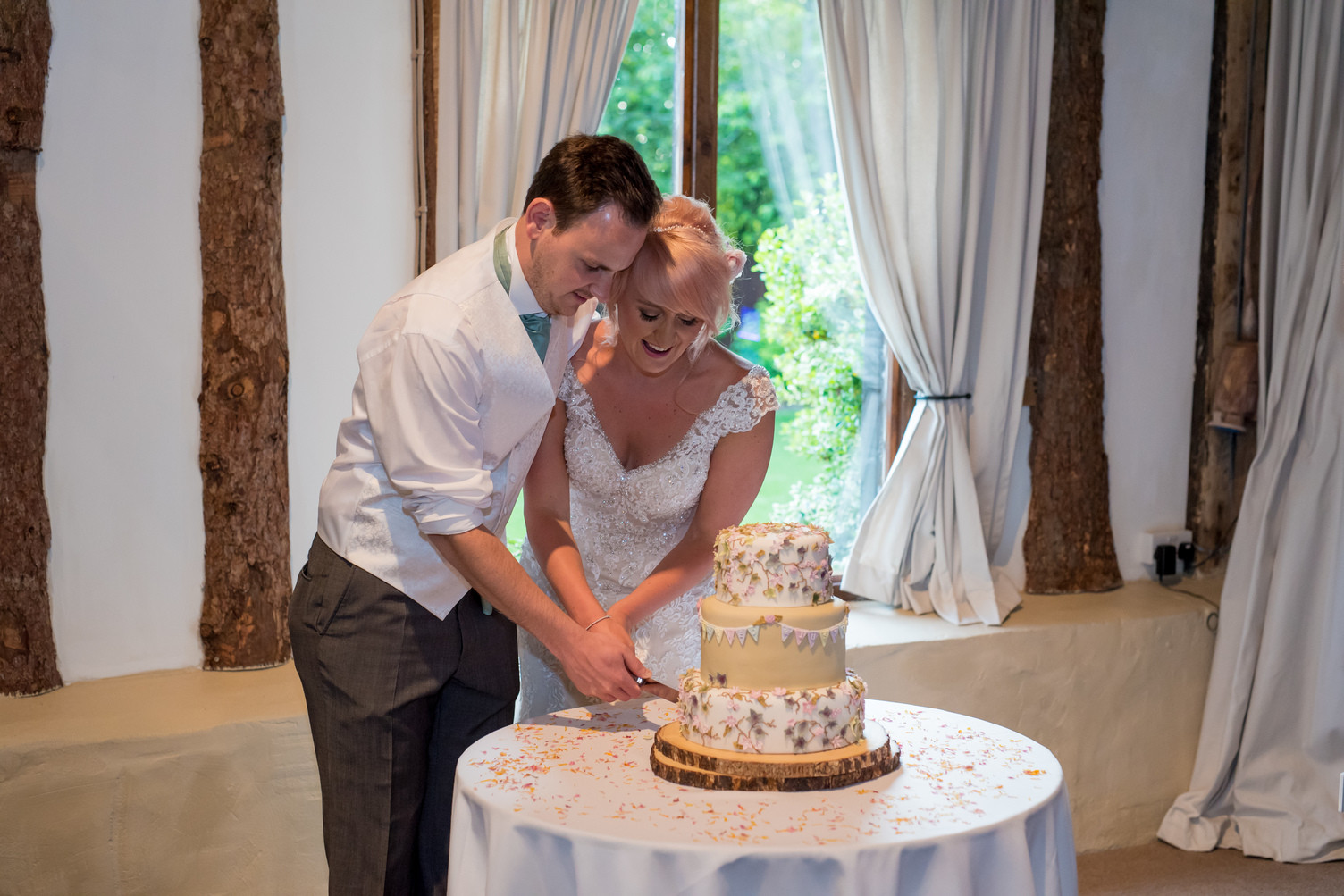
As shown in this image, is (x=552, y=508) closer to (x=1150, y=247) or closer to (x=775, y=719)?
(x=775, y=719)

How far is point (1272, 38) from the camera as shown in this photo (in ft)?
12.0

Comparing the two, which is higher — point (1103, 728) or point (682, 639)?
point (682, 639)

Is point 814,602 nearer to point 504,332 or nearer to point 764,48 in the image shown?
point 504,332

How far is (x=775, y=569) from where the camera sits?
168 centimetres

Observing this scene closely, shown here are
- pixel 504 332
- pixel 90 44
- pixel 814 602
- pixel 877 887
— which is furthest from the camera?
pixel 90 44

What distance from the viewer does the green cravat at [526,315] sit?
188cm

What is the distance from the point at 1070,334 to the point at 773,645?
2560 millimetres

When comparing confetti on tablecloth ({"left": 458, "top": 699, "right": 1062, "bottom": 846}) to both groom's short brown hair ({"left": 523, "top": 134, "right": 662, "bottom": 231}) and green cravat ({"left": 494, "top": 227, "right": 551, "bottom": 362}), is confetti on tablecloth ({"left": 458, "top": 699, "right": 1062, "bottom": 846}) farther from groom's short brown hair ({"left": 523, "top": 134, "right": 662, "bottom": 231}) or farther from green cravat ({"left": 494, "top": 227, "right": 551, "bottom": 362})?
groom's short brown hair ({"left": 523, "top": 134, "right": 662, "bottom": 231})

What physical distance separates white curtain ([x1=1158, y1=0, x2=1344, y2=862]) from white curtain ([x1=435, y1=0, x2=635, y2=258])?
7.19 ft

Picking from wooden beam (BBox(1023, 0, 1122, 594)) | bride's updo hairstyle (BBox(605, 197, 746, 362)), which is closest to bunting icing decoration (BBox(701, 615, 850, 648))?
bride's updo hairstyle (BBox(605, 197, 746, 362))

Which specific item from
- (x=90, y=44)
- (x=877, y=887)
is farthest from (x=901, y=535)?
(x=90, y=44)

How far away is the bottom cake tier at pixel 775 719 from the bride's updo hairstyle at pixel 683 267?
719mm

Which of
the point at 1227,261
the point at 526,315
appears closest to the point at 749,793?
the point at 526,315

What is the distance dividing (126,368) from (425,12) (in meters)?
1.22
